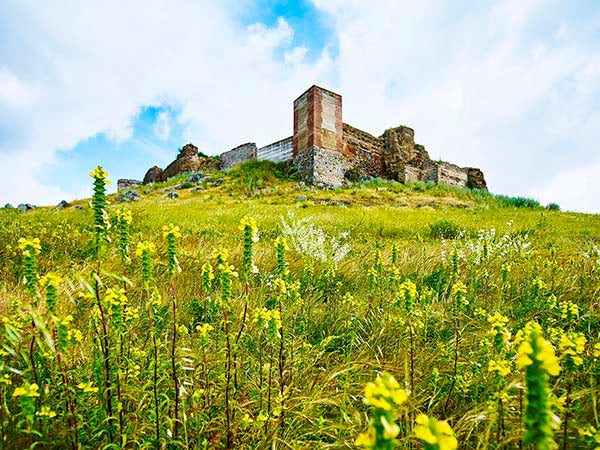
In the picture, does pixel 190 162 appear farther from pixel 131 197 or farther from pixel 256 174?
pixel 256 174

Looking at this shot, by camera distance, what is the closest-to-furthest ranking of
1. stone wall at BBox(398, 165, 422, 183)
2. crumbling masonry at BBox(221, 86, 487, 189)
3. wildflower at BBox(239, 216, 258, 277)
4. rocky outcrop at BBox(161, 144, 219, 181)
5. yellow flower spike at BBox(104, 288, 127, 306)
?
yellow flower spike at BBox(104, 288, 127, 306)
wildflower at BBox(239, 216, 258, 277)
crumbling masonry at BBox(221, 86, 487, 189)
stone wall at BBox(398, 165, 422, 183)
rocky outcrop at BBox(161, 144, 219, 181)

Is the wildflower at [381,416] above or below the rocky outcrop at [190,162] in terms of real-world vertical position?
below

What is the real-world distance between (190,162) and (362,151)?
51.2 feet

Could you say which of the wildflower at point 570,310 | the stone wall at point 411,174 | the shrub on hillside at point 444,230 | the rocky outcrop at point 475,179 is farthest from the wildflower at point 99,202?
the rocky outcrop at point 475,179

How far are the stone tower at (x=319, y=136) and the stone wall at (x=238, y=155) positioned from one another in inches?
259

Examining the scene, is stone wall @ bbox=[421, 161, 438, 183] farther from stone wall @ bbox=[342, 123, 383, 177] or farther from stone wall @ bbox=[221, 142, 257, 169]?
stone wall @ bbox=[221, 142, 257, 169]

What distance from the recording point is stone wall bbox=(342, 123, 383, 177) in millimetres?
24453

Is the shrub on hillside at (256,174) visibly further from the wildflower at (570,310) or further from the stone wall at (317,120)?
the wildflower at (570,310)

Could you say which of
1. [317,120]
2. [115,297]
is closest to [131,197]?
[317,120]

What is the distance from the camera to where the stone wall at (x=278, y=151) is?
24.6m

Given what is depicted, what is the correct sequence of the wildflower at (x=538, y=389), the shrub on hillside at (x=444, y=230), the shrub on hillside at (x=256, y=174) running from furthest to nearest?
the shrub on hillside at (x=256, y=174) < the shrub on hillside at (x=444, y=230) < the wildflower at (x=538, y=389)

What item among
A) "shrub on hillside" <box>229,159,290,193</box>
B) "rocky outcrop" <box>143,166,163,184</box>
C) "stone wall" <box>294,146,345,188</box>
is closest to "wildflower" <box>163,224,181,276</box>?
"shrub on hillside" <box>229,159,290,193</box>

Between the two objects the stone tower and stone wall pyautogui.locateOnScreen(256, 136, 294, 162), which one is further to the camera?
stone wall pyautogui.locateOnScreen(256, 136, 294, 162)

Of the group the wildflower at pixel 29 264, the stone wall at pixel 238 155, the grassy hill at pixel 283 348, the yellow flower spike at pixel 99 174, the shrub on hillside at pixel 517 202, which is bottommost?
the grassy hill at pixel 283 348
